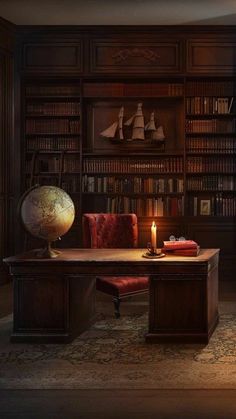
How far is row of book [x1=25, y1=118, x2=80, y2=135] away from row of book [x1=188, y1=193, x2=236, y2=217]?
6.01ft

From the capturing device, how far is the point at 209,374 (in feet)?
10.9

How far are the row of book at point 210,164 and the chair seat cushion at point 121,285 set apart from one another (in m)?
2.76

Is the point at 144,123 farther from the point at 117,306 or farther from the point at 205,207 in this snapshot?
the point at 117,306

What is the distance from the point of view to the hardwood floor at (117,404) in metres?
2.67

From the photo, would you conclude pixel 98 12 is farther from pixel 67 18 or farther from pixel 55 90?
pixel 55 90

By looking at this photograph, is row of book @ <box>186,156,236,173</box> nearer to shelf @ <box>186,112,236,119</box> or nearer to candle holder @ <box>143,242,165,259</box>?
shelf @ <box>186,112,236,119</box>

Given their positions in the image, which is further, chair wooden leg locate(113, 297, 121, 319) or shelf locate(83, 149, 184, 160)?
shelf locate(83, 149, 184, 160)

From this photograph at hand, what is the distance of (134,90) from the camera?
23.7 feet

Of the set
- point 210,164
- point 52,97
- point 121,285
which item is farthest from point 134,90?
point 121,285

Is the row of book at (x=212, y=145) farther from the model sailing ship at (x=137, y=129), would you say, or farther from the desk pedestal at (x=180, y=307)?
the desk pedestal at (x=180, y=307)

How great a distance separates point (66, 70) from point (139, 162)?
5.01 ft

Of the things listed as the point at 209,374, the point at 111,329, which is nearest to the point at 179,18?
the point at 111,329

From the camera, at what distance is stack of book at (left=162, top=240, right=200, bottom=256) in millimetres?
4184

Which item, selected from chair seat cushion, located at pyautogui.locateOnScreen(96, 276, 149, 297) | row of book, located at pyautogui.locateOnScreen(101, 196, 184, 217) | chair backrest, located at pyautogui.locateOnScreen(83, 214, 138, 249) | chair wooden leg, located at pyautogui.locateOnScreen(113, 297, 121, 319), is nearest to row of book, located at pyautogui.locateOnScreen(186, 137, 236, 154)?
row of book, located at pyautogui.locateOnScreen(101, 196, 184, 217)
